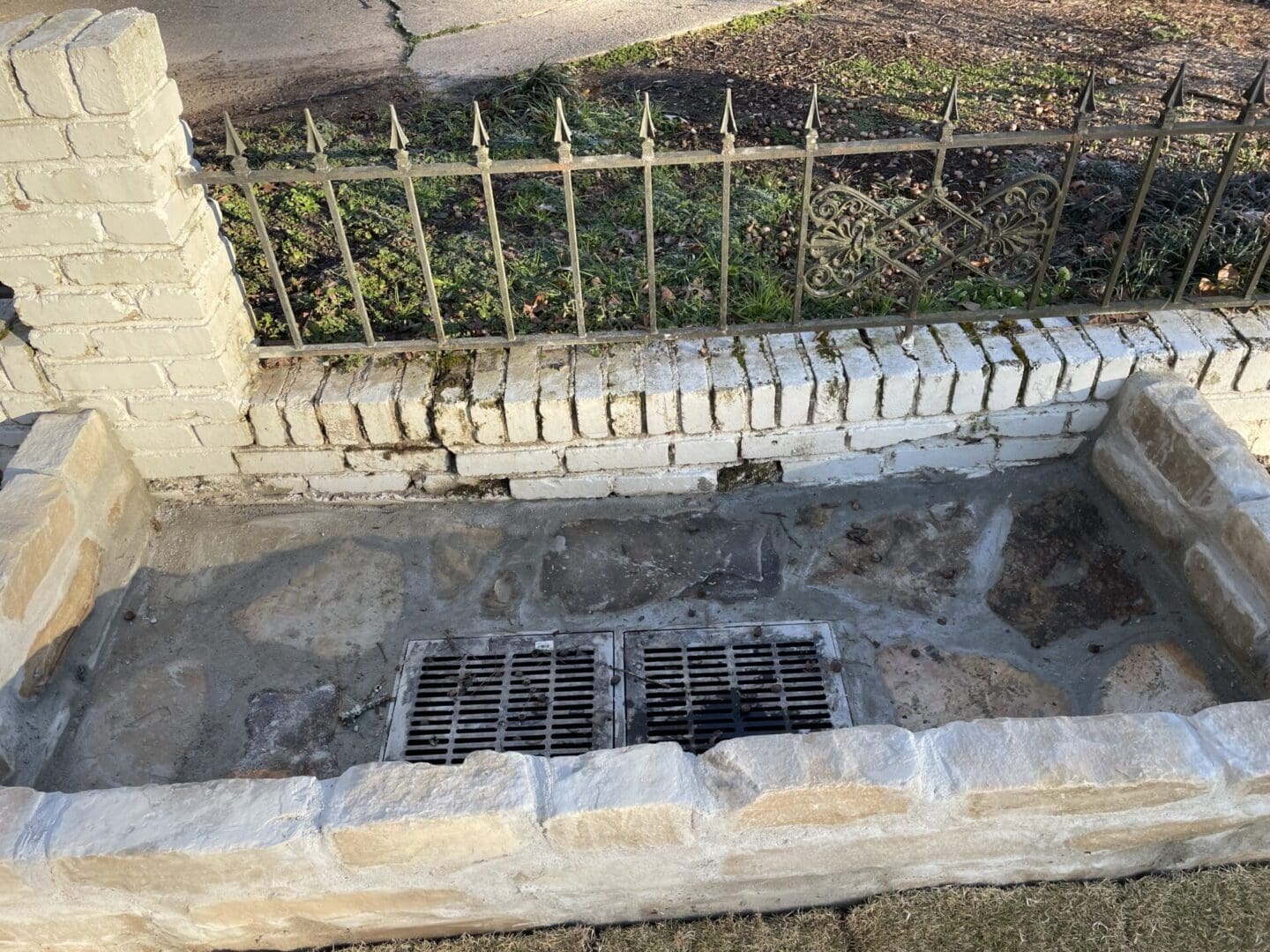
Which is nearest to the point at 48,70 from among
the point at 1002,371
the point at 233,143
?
the point at 233,143

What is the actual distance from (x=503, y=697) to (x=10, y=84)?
95.6 inches

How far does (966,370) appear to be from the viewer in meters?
3.55

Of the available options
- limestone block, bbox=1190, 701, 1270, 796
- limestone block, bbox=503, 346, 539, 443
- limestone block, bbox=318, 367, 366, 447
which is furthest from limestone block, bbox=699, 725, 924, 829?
limestone block, bbox=318, 367, 366, 447

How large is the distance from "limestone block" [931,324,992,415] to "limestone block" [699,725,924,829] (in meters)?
1.65

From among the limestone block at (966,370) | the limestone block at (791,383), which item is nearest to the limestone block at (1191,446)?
the limestone block at (966,370)

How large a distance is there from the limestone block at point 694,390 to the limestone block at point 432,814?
1589 millimetres

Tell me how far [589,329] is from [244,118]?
358 centimetres

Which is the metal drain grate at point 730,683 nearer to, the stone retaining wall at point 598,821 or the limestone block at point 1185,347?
the stone retaining wall at point 598,821

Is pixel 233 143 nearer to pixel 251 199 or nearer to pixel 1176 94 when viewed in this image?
pixel 251 199

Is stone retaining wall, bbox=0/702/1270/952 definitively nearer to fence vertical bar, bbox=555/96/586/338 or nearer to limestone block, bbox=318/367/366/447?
limestone block, bbox=318/367/366/447

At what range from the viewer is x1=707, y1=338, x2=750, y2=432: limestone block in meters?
3.51

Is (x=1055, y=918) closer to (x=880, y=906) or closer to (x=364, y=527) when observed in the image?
(x=880, y=906)

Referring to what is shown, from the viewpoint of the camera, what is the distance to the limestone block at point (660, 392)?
3500mm

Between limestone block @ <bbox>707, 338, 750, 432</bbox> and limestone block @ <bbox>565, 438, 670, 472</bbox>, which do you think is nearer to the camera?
limestone block @ <bbox>707, 338, 750, 432</bbox>
